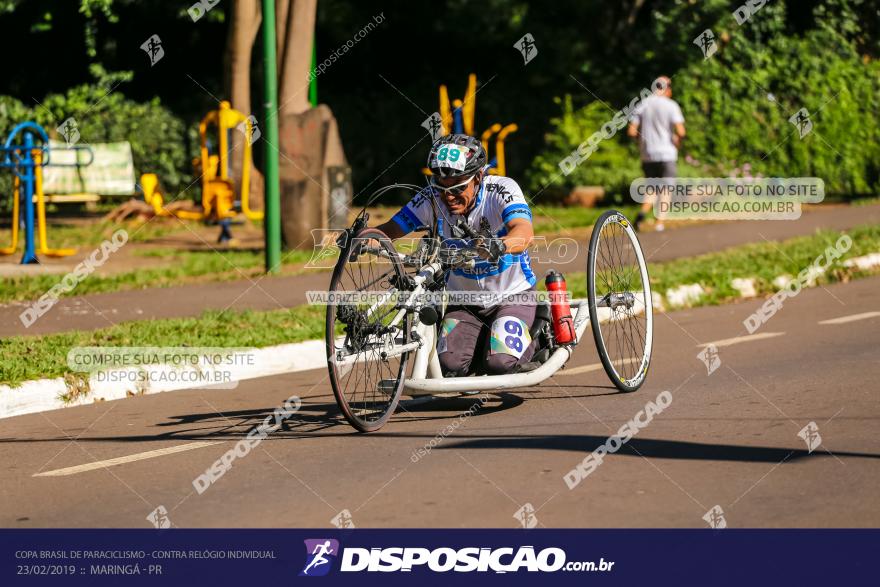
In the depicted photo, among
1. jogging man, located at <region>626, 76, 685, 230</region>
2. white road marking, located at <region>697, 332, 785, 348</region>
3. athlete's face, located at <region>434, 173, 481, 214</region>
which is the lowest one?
white road marking, located at <region>697, 332, 785, 348</region>

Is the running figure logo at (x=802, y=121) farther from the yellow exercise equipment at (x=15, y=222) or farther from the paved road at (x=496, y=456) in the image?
the paved road at (x=496, y=456)

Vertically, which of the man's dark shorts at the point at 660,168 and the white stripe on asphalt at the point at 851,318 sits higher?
the man's dark shorts at the point at 660,168

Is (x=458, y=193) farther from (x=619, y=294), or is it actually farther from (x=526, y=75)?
(x=526, y=75)

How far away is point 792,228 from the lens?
18.6 m

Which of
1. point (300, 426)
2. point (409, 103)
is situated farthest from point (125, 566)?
point (409, 103)

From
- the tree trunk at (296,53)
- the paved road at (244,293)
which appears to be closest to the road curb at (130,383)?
the paved road at (244,293)

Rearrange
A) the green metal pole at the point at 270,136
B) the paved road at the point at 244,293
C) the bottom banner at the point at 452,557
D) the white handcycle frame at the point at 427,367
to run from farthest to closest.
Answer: the green metal pole at the point at 270,136 < the paved road at the point at 244,293 < the white handcycle frame at the point at 427,367 < the bottom banner at the point at 452,557

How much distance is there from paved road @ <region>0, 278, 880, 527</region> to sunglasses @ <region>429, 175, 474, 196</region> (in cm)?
125

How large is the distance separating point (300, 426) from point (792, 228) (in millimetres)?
11517

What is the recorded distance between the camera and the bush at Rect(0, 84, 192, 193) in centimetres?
2384

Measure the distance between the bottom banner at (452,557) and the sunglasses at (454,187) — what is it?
9.31 feet

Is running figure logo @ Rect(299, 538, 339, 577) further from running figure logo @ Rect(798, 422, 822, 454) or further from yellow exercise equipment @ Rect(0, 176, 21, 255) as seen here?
yellow exercise equipment @ Rect(0, 176, 21, 255)

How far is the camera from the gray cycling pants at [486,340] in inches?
332

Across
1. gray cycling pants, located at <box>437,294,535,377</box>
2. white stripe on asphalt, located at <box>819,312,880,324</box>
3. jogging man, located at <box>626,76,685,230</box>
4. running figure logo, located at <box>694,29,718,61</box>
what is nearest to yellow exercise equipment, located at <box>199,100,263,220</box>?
jogging man, located at <box>626,76,685,230</box>
